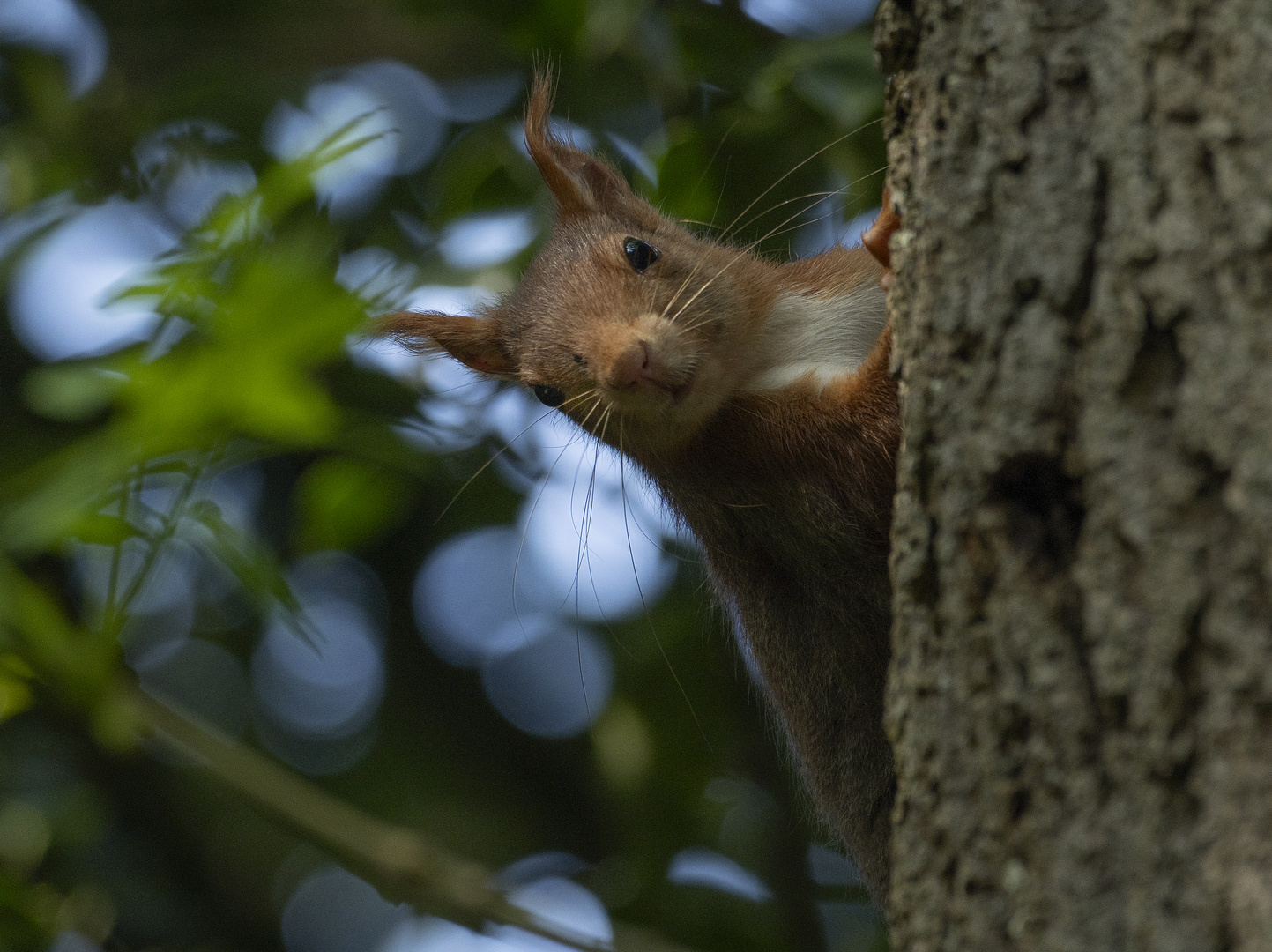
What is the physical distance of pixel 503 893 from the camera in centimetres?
388

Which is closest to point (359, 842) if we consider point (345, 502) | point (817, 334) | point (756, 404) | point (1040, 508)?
point (345, 502)

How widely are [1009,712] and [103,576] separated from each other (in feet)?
10.1

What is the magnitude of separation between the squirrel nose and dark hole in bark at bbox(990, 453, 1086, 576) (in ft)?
5.60

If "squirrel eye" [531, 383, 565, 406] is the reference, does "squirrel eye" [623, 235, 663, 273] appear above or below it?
above

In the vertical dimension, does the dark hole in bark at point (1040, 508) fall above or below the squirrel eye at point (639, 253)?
above

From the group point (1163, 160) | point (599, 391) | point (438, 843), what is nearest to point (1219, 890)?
point (1163, 160)

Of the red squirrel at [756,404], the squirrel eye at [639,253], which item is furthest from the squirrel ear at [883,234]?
the squirrel eye at [639,253]

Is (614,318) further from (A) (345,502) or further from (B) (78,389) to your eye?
(B) (78,389)

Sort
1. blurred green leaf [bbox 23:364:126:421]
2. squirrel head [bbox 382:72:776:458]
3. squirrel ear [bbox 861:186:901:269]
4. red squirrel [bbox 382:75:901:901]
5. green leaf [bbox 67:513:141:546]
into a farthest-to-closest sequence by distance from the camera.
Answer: squirrel head [bbox 382:72:776:458] < blurred green leaf [bbox 23:364:126:421] < red squirrel [bbox 382:75:901:901] < green leaf [bbox 67:513:141:546] < squirrel ear [bbox 861:186:901:269]

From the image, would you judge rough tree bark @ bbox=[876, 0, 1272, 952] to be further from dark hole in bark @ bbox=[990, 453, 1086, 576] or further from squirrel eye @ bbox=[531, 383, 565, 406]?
squirrel eye @ bbox=[531, 383, 565, 406]

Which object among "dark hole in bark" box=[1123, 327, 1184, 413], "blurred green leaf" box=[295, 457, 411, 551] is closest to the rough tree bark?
"dark hole in bark" box=[1123, 327, 1184, 413]

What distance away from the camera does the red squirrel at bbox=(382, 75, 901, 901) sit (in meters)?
2.86

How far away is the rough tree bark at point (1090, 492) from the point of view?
47.1 inches

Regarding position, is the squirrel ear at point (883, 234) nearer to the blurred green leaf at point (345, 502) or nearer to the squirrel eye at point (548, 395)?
the squirrel eye at point (548, 395)
